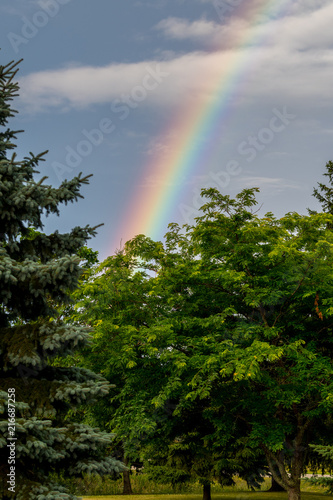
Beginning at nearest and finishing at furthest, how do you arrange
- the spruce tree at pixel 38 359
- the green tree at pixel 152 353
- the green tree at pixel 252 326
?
the spruce tree at pixel 38 359, the green tree at pixel 252 326, the green tree at pixel 152 353

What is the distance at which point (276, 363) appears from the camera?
1852 cm

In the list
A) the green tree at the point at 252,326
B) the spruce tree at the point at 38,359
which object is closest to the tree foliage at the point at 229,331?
the green tree at the point at 252,326

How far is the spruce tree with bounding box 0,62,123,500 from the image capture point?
770 centimetres

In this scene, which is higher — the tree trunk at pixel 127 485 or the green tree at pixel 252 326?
the green tree at pixel 252 326

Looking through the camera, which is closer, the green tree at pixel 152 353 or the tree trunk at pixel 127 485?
the green tree at pixel 152 353

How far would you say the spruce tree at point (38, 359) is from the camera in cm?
770

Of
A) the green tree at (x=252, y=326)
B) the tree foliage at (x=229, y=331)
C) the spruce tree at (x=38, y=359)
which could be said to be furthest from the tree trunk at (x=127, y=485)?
the spruce tree at (x=38, y=359)

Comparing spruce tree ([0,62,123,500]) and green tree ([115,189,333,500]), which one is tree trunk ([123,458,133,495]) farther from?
spruce tree ([0,62,123,500])

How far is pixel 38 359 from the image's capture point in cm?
795

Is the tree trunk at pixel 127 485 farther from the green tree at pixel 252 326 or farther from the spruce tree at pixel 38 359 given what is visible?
the spruce tree at pixel 38 359

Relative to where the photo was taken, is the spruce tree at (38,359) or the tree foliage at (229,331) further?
the tree foliage at (229,331)

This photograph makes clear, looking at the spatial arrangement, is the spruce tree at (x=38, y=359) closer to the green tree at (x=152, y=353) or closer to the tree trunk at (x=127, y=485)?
the green tree at (x=152, y=353)

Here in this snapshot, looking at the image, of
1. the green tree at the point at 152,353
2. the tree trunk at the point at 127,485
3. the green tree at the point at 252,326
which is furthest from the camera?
the tree trunk at the point at 127,485

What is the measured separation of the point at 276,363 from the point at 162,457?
29.6 feet
